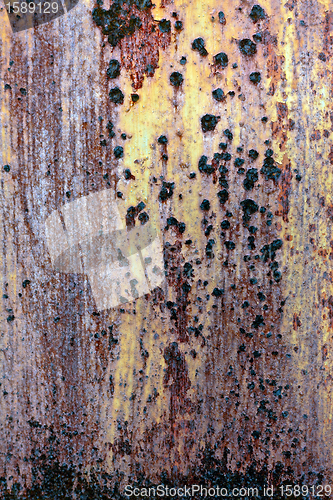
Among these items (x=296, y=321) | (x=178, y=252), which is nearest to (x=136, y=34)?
(x=178, y=252)

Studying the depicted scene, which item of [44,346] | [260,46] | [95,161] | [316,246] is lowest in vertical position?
[44,346]

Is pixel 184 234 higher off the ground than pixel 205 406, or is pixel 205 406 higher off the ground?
pixel 184 234

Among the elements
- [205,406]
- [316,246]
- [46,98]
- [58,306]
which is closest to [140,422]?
[205,406]

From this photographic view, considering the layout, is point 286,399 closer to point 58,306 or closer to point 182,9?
point 58,306

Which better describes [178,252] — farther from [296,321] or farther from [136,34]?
[136,34]

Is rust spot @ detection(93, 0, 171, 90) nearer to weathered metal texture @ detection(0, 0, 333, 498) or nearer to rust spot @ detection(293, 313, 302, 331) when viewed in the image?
weathered metal texture @ detection(0, 0, 333, 498)

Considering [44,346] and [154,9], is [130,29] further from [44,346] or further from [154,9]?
[44,346]

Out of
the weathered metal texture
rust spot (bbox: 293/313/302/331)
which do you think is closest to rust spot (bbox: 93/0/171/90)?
the weathered metal texture
